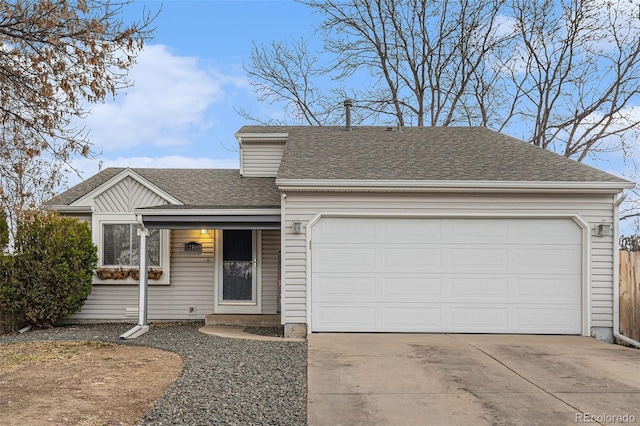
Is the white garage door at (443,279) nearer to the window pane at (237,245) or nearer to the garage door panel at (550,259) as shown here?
the garage door panel at (550,259)

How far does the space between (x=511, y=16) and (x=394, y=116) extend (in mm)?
5420

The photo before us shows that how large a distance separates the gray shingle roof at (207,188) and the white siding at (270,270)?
0.92 m

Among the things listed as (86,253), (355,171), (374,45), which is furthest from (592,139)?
(86,253)

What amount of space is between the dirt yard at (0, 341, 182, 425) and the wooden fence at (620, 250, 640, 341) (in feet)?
24.5

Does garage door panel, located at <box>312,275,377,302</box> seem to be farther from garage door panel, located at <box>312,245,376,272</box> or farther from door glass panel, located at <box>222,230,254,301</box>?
door glass panel, located at <box>222,230,254,301</box>

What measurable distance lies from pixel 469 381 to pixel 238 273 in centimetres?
650

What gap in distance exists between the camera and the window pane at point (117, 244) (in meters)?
11.3

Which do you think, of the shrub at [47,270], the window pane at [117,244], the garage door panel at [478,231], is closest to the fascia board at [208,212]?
the window pane at [117,244]

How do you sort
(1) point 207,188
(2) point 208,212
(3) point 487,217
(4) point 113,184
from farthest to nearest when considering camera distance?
(1) point 207,188 → (4) point 113,184 → (2) point 208,212 → (3) point 487,217

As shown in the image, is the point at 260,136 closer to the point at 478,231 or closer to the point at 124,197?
the point at 124,197

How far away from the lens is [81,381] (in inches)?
244

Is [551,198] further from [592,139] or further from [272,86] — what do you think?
[272,86]

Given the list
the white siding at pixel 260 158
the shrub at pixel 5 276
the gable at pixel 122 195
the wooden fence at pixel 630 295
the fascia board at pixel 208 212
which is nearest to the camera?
the wooden fence at pixel 630 295

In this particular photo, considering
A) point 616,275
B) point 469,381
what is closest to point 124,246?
point 469,381
